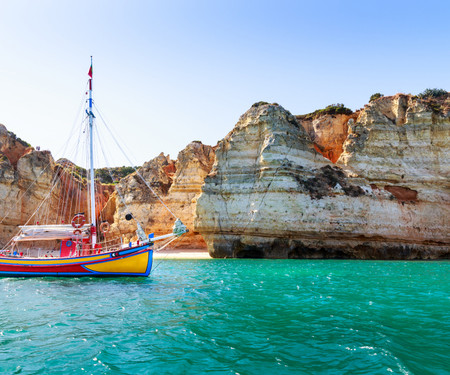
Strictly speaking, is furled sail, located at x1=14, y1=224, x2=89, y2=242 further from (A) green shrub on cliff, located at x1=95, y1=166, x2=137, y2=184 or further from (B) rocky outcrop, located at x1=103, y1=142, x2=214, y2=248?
(A) green shrub on cliff, located at x1=95, y1=166, x2=137, y2=184

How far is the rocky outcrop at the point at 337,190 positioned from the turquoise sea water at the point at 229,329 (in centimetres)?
1548

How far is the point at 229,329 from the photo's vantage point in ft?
31.0

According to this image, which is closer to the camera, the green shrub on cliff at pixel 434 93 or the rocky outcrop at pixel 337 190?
the rocky outcrop at pixel 337 190

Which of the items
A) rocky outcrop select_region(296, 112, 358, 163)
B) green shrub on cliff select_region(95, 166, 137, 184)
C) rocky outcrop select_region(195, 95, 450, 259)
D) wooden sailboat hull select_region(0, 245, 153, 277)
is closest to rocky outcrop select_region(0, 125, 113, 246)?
rocky outcrop select_region(195, 95, 450, 259)

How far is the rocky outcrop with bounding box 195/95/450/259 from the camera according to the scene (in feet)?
106

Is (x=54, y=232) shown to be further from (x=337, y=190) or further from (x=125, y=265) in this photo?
(x=337, y=190)

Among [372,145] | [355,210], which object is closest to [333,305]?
[355,210]

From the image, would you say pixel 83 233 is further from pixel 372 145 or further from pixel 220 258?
pixel 372 145

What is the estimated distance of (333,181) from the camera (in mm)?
33875

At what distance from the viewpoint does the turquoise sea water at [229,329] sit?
23.2ft

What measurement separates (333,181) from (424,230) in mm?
9666

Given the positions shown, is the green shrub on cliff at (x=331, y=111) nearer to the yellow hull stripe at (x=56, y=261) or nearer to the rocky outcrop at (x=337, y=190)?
the rocky outcrop at (x=337, y=190)

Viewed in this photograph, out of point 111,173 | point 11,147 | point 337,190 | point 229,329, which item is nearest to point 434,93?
point 337,190

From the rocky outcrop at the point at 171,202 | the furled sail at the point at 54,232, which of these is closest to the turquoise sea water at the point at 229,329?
the furled sail at the point at 54,232
